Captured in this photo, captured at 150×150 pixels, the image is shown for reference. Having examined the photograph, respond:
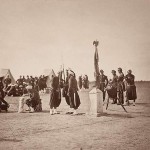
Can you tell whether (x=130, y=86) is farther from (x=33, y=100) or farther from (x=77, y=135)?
(x=77, y=135)

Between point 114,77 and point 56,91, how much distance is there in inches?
130

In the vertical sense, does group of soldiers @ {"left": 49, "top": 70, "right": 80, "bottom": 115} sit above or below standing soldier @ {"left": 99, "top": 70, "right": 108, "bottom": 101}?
below

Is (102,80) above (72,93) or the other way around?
above

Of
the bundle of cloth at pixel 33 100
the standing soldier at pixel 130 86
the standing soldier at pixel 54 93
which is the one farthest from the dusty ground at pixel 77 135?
the standing soldier at pixel 130 86

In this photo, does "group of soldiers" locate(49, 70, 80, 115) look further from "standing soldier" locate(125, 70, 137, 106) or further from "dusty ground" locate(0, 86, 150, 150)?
"standing soldier" locate(125, 70, 137, 106)

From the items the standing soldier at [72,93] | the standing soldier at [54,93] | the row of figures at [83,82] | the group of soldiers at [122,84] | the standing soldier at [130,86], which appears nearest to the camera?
the standing soldier at [72,93]

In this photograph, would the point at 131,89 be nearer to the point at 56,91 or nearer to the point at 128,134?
the point at 56,91

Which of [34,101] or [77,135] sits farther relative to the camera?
[34,101]

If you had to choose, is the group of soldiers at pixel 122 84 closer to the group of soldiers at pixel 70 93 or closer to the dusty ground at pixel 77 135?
the group of soldiers at pixel 70 93

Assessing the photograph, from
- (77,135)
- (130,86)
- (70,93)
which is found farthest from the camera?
(130,86)

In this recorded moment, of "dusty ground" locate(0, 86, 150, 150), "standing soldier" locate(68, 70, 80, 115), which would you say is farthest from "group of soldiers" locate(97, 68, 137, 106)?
"dusty ground" locate(0, 86, 150, 150)

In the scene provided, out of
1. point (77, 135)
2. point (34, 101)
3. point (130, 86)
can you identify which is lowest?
point (77, 135)

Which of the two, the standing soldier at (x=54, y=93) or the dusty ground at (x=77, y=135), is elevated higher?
the standing soldier at (x=54, y=93)

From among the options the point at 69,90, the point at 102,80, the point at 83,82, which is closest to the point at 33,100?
the point at 69,90
